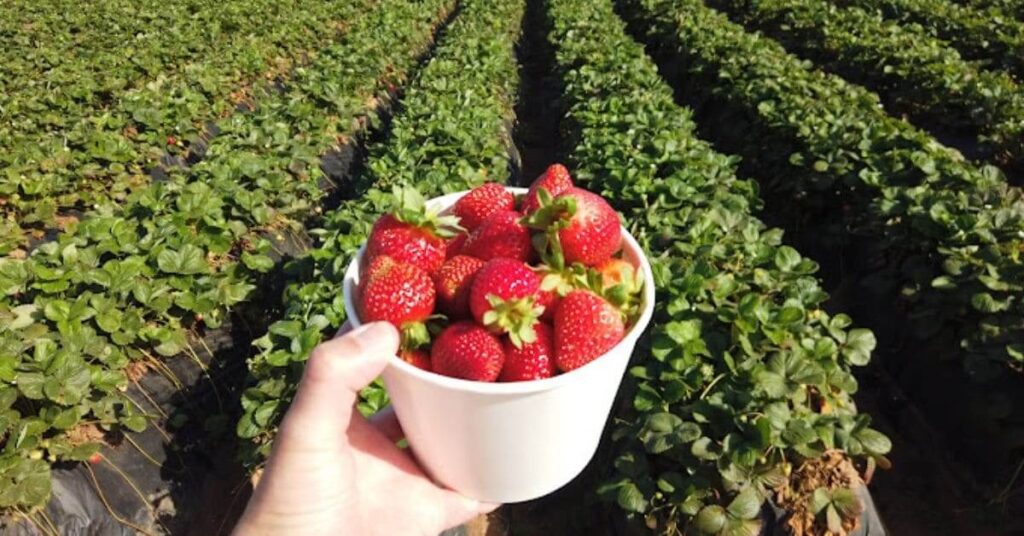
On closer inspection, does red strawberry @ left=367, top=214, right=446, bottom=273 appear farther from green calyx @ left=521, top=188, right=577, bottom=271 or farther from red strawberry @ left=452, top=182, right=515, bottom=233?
green calyx @ left=521, top=188, right=577, bottom=271

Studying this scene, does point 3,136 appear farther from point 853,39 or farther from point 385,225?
point 853,39

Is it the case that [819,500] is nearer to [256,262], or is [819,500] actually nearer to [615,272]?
[615,272]

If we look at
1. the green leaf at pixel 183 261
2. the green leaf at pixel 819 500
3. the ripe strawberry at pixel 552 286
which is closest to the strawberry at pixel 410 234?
the ripe strawberry at pixel 552 286

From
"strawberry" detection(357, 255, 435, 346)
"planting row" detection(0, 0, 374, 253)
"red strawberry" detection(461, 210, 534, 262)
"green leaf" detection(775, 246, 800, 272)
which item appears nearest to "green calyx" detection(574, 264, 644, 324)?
"red strawberry" detection(461, 210, 534, 262)

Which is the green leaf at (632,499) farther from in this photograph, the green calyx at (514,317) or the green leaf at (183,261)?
the green leaf at (183,261)

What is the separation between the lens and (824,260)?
15.6 ft

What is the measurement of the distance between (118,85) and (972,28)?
1082 centimetres

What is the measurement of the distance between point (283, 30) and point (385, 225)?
350 inches

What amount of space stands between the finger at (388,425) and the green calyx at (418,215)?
624 mm

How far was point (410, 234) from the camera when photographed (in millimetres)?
1481

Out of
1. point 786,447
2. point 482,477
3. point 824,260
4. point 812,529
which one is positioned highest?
point 482,477

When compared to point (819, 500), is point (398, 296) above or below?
above

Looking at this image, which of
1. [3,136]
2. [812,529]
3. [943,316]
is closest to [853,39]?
[943,316]

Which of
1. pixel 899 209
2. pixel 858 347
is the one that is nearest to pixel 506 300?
pixel 858 347
